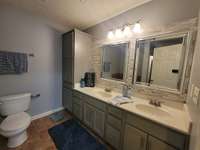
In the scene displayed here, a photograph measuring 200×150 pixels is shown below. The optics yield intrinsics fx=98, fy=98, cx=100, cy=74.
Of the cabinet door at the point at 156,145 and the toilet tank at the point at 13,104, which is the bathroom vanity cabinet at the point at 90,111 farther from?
the toilet tank at the point at 13,104

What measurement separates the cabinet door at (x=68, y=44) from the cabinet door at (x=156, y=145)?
216cm

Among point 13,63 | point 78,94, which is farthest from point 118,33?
point 13,63

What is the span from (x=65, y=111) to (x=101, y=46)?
206 cm

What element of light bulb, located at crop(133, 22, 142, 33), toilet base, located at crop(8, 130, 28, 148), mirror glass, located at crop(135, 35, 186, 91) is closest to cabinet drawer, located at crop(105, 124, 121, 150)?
mirror glass, located at crop(135, 35, 186, 91)

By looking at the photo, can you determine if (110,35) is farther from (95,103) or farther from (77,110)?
(77,110)

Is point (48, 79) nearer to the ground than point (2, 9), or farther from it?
nearer to the ground

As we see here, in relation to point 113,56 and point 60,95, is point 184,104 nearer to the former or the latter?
point 113,56

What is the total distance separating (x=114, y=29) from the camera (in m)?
2.04

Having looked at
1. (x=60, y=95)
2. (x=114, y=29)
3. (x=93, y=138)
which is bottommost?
(x=93, y=138)

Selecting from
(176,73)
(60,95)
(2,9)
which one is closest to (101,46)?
(176,73)

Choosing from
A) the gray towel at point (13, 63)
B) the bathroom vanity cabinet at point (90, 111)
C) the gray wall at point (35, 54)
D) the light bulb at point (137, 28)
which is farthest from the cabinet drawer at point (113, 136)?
the gray towel at point (13, 63)

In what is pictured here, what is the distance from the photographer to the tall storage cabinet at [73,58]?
91.2 inches

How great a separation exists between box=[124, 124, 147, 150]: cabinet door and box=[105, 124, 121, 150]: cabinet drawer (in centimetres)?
12

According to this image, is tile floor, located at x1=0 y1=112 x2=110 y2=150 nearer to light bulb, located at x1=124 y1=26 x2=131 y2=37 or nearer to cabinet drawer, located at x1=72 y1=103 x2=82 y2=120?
cabinet drawer, located at x1=72 y1=103 x2=82 y2=120
